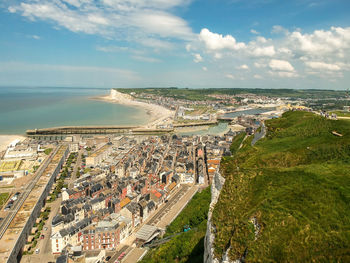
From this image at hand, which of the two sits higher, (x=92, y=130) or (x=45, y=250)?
(x=92, y=130)

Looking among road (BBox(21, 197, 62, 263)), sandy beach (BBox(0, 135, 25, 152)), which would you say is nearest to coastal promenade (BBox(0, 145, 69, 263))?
road (BBox(21, 197, 62, 263))

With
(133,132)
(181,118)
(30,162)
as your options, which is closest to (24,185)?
(30,162)

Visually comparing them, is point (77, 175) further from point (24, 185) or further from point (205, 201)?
point (205, 201)

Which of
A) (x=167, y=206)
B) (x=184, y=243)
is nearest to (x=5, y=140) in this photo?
(x=167, y=206)

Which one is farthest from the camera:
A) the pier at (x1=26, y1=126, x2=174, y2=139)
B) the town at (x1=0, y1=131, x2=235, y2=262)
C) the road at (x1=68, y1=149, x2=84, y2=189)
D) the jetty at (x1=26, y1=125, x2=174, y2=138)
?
the jetty at (x1=26, y1=125, x2=174, y2=138)

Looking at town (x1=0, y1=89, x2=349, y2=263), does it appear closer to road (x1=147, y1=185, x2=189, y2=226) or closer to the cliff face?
road (x1=147, y1=185, x2=189, y2=226)

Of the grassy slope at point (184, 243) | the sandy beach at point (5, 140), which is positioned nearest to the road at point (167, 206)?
the grassy slope at point (184, 243)

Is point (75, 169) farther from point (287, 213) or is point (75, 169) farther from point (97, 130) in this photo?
point (287, 213)

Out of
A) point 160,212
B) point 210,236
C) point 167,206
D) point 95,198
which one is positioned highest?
point 210,236

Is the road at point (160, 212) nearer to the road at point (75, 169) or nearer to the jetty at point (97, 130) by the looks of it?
the road at point (75, 169)
